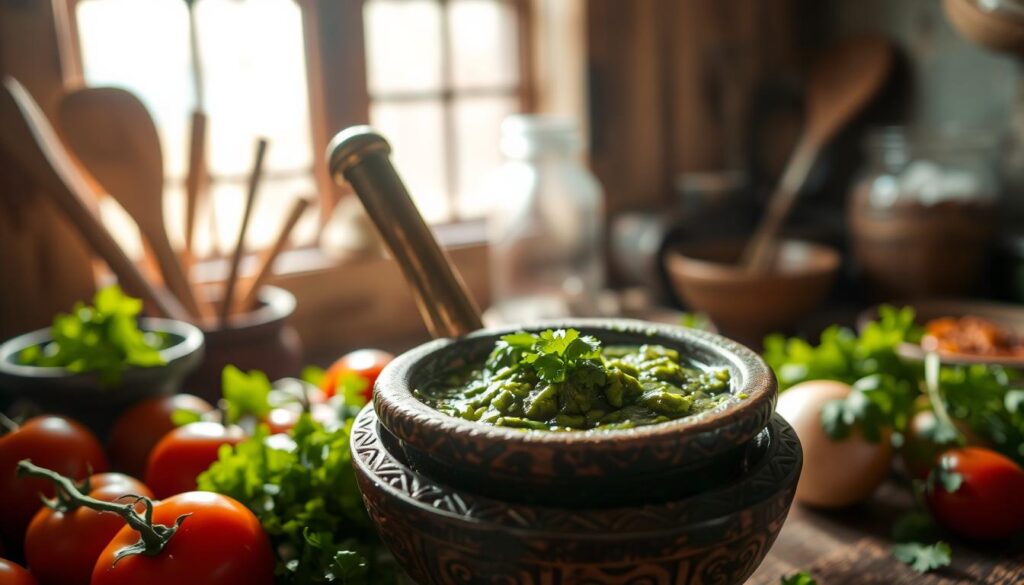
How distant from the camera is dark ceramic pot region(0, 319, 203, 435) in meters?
0.95

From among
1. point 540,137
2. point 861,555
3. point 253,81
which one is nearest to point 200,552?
point 861,555

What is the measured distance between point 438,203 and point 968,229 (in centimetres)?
123

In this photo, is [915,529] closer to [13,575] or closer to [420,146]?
[13,575]

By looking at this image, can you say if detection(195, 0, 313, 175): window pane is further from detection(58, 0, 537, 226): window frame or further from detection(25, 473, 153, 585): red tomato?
detection(25, 473, 153, 585): red tomato

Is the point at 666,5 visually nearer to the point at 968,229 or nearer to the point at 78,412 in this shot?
the point at 968,229

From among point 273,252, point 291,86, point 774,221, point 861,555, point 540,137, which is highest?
point 291,86

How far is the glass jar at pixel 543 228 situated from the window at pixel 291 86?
29cm

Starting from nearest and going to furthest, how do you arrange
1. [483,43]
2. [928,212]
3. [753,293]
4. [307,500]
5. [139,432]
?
[307,500], [139,432], [753,293], [928,212], [483,43]

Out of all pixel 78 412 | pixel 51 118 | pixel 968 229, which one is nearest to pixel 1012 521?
pixel 78 412

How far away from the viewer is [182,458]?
86 cm

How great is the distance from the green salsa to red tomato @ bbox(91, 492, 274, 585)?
0.19 m

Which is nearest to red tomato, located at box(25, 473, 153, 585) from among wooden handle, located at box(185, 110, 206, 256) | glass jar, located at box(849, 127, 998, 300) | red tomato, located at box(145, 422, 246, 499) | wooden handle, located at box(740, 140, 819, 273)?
red tomato, located at box(145, 422, 246, 499)

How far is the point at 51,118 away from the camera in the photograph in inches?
57.1

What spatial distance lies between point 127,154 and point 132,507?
0.71 m
